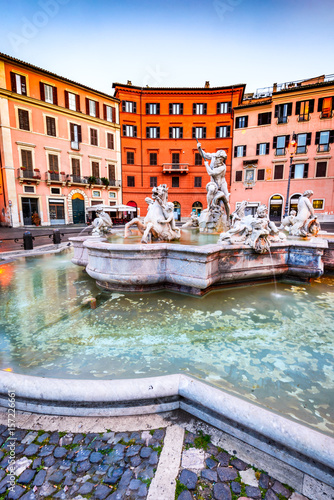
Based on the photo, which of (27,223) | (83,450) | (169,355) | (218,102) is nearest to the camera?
(83,450)

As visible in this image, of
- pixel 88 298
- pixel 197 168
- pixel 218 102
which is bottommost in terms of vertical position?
pixel 88 298

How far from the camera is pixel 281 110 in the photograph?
2547 centimetres

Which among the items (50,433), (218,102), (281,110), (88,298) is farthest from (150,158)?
(50,433)

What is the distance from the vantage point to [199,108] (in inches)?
1111

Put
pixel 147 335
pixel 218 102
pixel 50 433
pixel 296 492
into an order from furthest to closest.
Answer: pixel 218 102, pixel 147 335, pixel 50 433, pixel 296 492

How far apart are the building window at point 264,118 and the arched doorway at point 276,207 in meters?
7.79

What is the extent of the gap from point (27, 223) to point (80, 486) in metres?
25.4

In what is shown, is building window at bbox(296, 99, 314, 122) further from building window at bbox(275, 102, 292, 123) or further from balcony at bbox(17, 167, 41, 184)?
balcony at bbox(17, 167, 41, 184)

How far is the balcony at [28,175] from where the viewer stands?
21891 millimetres

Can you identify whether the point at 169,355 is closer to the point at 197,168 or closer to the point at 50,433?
the point at 50,433

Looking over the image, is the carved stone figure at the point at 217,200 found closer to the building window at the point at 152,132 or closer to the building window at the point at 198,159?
the building window at the point at 198,159

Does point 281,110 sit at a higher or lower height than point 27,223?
higher

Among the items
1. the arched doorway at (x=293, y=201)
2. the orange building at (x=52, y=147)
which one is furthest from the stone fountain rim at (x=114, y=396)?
the arched doorway at (x=293, y=201)

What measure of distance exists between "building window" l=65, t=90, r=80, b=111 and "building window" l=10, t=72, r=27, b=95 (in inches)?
149
